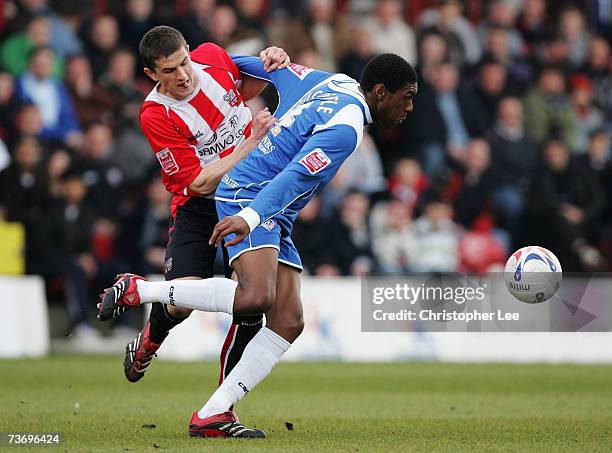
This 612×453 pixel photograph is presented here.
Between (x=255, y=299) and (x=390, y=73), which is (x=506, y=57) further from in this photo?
(x=255, y=299)

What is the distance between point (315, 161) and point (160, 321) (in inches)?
72.2

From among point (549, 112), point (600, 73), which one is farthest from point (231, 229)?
point (600, 73)

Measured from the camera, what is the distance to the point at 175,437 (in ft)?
23.5

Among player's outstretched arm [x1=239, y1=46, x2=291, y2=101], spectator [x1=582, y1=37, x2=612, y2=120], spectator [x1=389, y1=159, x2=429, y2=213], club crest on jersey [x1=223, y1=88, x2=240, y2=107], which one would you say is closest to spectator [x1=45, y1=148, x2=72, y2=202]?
spectator [x1=389, y1=159, x2=429, y2=213]

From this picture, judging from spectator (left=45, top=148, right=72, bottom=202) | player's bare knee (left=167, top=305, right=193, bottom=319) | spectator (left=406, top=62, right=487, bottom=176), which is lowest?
player's bare knee (left=167, top=305, right=193, bottom=319)

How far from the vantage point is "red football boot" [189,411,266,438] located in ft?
23.5

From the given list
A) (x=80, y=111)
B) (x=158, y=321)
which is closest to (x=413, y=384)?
(x=158, y=321)

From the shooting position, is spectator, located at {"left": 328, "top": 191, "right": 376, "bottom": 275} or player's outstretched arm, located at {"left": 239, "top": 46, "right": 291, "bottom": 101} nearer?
player's outstretched arm, located at {"left": 239, "top": 46, "right": 291, "bottom": 101}

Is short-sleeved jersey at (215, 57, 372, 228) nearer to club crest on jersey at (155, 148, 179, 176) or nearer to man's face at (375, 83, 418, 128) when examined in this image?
man's face at (375, 83, 418, 128)

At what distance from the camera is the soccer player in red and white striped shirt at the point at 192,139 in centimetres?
753

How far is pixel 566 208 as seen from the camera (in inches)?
650

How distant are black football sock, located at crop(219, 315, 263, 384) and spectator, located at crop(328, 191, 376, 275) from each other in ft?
24.9

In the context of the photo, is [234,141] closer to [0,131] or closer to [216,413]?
[216,413]

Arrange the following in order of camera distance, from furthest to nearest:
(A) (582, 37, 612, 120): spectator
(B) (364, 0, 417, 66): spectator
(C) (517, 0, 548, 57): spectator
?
(C) (517, 0, 548, 57): spectator
(A) (582, 37, 612, 120): spectator
(B) (364, 0, 417, 66): spectator
